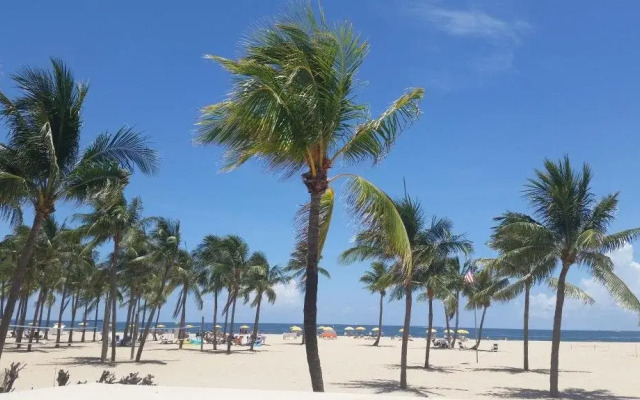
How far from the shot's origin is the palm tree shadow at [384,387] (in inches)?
874

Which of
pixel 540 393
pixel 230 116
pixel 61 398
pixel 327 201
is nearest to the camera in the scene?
pixel 61 398

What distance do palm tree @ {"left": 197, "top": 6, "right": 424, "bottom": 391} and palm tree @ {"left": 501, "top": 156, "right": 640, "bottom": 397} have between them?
11.0 m

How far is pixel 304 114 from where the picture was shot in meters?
10.3

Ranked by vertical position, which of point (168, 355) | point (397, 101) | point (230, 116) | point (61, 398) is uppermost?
point (397, 101)

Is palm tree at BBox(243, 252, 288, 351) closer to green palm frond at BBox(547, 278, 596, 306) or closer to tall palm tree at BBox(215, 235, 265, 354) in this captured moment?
tall palm tree at BBox(215, 235, 265, 354)

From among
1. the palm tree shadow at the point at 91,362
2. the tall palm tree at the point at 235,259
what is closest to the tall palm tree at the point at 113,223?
the palm tree shadow at the point at 91,362

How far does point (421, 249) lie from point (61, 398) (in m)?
17.5

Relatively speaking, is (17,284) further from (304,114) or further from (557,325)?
(557,325)

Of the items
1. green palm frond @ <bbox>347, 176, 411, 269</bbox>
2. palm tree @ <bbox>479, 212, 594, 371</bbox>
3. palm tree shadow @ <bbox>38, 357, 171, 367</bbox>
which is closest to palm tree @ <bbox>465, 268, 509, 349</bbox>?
palm tree @ <bbox>479, 212, 594, 371</bbox>

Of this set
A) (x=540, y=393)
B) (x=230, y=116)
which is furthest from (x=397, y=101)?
(x=540, y=393)

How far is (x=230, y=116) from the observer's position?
1002cm

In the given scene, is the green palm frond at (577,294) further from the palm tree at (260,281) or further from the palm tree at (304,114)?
the palm tree at (260,281)

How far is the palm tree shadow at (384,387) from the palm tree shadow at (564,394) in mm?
2620

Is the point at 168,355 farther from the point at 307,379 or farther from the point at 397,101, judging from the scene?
the point at 397,101
